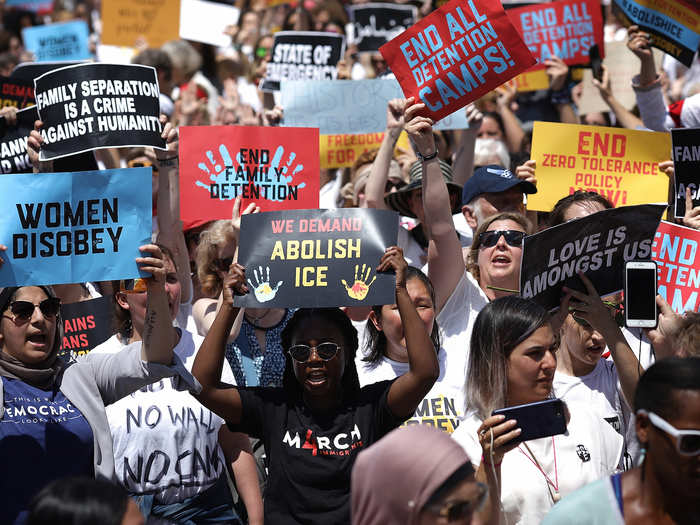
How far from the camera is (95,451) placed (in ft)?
14.2

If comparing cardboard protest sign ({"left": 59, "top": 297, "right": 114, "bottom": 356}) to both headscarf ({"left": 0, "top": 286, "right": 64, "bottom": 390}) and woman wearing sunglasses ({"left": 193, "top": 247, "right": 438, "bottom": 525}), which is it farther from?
woman wearing sunglasses ({"left": 193, "top": 247, "right": 438, "bottom": 525})

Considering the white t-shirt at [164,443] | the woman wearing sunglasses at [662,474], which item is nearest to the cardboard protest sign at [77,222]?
the white t-shirt at [164,443]

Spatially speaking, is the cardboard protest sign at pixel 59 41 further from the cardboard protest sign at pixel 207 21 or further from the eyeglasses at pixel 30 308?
the eyeglasses at pixel 30 308

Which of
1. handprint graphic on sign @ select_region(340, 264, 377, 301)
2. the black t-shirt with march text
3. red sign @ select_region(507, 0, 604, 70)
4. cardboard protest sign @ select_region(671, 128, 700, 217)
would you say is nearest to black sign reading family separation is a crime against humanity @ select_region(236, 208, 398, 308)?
handprint graphic on sign @ select_region(340, 264, 377, 301)

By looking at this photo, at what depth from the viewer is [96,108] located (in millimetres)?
5965

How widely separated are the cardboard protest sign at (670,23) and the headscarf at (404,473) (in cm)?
564

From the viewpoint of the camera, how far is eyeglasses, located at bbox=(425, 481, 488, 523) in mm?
2902

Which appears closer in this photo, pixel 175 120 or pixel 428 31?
pixel 428 31

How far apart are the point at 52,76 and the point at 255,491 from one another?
2.64 metres

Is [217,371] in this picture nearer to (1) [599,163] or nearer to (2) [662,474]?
(2) [662,474]

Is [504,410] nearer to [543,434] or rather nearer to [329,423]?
[543,434]

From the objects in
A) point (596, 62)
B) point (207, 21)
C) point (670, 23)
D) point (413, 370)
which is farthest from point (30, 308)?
point (207, 21)

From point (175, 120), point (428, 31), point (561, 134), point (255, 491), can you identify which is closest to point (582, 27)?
point (561, 134)

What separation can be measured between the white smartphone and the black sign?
5.02 m
